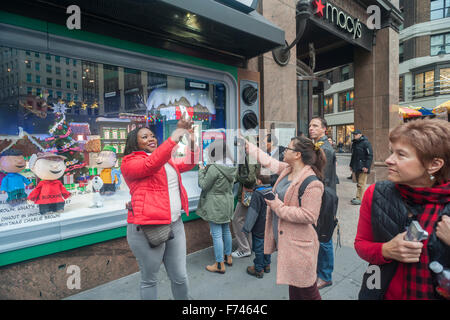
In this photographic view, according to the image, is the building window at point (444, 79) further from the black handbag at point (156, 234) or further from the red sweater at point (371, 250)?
the black handbag at point (156, 234)

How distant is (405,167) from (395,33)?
9555 millimetres

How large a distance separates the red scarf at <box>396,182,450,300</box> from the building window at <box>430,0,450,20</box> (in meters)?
29.3

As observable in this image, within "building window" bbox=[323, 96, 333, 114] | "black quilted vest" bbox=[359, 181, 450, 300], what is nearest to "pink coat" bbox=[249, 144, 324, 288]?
"black quilted vest" bbox=[359, 181, 450, 300]

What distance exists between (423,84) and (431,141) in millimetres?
27409

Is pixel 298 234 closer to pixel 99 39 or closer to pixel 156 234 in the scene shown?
pixel 156 234

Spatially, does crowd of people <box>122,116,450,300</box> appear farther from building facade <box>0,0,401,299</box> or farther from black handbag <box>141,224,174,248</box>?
building facade <box>0,0,401,299</box>

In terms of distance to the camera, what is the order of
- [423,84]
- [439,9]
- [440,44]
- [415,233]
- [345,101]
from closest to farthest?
[415,233], [439,9], [440,44], [423,84], [345,101]

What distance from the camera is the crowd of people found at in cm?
127

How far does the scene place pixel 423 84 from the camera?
21906 millimetres

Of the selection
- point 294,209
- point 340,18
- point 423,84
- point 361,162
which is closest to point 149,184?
point 294,209

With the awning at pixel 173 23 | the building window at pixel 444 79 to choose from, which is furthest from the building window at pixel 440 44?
the awning at pixel 173 23

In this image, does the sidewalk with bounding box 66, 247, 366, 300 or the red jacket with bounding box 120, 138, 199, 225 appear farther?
the sidewalk with bounding box 66, 247, 366, 300
